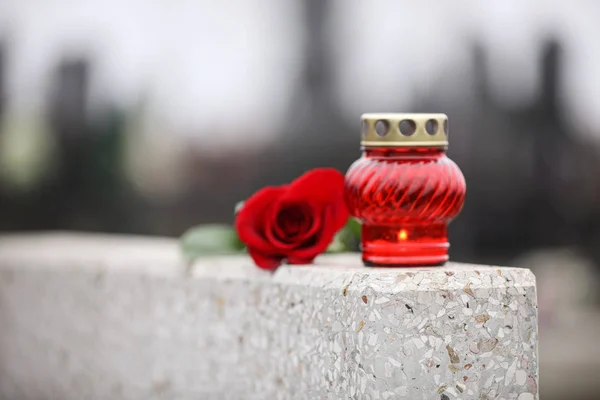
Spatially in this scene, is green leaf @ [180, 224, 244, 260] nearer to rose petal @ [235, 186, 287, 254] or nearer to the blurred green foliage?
the blurred green foliage

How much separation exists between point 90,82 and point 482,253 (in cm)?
500

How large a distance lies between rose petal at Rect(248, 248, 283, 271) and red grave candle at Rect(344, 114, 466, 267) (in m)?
0.21

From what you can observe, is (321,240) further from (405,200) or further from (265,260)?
(405,200)

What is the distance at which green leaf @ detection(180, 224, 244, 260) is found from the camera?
76.3 inches

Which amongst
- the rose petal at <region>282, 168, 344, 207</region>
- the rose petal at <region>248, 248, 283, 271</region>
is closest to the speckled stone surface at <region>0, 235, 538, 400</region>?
the rose petal at <region>248, 248, 283, 271</region>

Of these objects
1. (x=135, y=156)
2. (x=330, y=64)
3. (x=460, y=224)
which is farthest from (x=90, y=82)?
(x=460, y=224)

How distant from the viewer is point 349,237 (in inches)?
75.5

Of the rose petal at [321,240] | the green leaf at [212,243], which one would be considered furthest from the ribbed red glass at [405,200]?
the green leaf at [212,243]

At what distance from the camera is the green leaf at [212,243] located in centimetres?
194

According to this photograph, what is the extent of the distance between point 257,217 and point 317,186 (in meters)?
0.13

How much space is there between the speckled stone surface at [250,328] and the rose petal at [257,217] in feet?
0.22

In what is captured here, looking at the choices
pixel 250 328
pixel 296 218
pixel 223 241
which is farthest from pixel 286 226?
pixel 223 241

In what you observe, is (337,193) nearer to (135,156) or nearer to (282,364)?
(282,364)

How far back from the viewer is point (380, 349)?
4.48 feet
